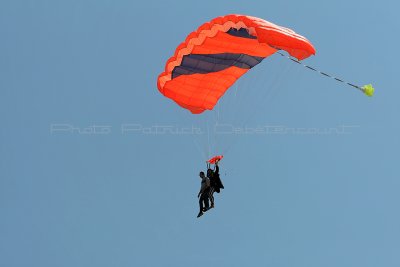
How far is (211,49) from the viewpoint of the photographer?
80.5 ft

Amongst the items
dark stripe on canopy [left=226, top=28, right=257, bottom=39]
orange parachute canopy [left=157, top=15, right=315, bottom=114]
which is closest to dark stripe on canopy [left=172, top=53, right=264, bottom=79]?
orange parachute canopy [left=157, top=15, right=315, bottom=114]

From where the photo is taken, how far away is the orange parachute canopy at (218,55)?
21281 mm

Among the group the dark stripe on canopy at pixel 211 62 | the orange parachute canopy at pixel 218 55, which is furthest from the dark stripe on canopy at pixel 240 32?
the dark stripe on canopy at pixel 211 62

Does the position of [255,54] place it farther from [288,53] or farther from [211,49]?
[288,53]

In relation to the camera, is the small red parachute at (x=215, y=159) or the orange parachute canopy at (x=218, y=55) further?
the small red parachute at (x=215, y=159)

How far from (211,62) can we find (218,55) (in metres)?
0.49

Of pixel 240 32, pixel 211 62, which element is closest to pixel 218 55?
pixel 211 62

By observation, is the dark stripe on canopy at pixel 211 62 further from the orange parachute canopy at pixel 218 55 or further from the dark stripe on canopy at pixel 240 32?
the dark stripe on canopy at pixel 240 32

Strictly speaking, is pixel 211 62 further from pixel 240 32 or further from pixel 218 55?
pixel 240 32

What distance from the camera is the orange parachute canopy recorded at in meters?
21.3

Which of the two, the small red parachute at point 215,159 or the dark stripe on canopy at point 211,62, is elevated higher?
the dark stripe on canopy at point 211,62

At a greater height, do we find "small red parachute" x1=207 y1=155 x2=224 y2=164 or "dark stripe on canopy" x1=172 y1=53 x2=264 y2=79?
"dark stripe on canopy" x1=172 y1=53 x2=264 y2=79

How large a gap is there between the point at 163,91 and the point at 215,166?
302 cm

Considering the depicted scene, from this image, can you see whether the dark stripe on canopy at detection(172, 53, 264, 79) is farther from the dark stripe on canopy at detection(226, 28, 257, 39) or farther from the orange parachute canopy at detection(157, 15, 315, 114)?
the dark stripe on canopy at detection(226, 28, 257, 39)
